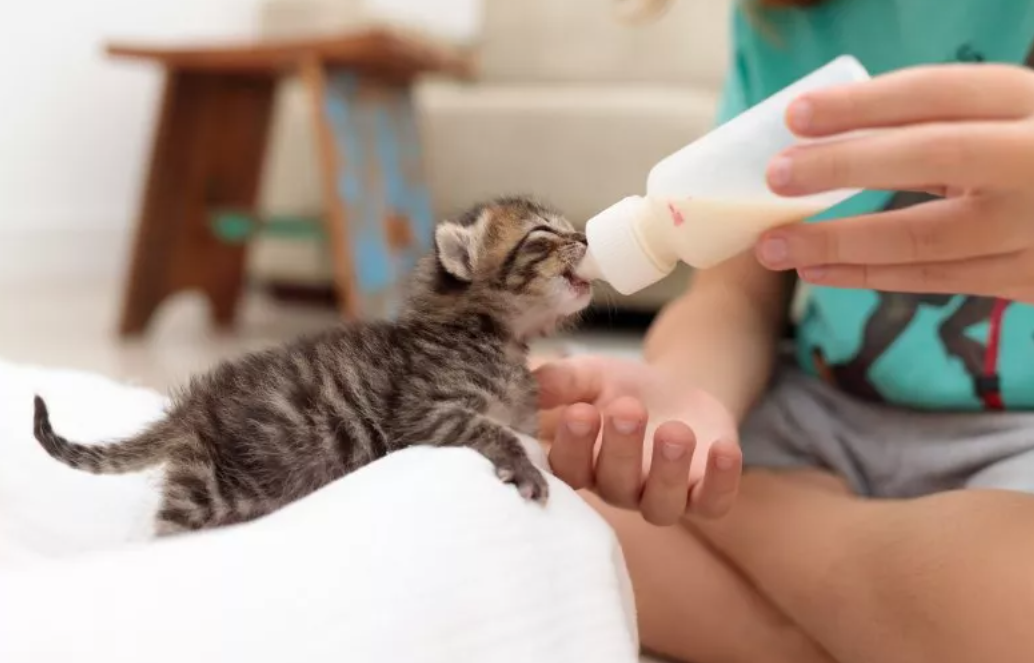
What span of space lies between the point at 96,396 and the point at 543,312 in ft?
1.57

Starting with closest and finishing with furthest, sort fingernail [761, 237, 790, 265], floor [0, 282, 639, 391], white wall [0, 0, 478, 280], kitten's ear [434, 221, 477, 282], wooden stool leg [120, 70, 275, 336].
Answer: fingernail [761, 237, 790, 265]
kitten's ear [434, 221, 477, 282]
floor [0, 282, 639, 391]
wooden stool leg [120, 70, 275, 336]
white wall [0, 0, 478, 280]

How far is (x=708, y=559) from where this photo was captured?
956 mm

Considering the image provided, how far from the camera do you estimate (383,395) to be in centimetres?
77

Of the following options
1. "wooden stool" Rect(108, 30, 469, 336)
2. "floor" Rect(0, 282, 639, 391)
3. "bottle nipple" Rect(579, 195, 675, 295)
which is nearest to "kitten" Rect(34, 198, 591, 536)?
"bottle nipple" Rect(579, 195, 675, 295)

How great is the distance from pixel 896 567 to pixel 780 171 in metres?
0.39

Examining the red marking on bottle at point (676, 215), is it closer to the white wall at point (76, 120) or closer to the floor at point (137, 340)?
the floor at point (137, 340)

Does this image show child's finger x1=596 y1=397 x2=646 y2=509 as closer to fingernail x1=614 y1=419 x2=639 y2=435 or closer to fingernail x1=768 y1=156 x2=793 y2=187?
fingernail x1=614 y1=419 x2=639 y2=435

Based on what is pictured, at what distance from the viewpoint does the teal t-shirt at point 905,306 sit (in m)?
0.96

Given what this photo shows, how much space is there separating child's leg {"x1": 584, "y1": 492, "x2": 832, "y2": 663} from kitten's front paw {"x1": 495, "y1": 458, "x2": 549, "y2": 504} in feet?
0.90

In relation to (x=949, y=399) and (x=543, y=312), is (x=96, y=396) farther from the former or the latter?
(x=949, y=399)

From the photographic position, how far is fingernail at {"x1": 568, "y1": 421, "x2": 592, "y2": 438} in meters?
0.77

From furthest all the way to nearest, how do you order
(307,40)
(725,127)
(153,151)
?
(153,151) → (307,40) → (725,127)

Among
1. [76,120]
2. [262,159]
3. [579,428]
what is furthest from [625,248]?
[76,120]

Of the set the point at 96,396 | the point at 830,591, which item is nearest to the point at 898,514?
the point at 830,591
